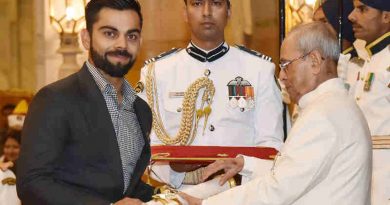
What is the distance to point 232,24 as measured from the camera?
9.15 meters

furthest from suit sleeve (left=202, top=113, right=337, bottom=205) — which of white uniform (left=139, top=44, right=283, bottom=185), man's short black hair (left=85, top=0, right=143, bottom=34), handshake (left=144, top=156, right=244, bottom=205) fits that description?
white uniform (left=139, top=44, right=283, bottom=185)

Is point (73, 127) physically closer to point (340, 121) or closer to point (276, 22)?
point (340, 121)

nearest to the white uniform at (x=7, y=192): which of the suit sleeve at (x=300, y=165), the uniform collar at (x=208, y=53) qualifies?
the uniform collar at (x=208, y=53)

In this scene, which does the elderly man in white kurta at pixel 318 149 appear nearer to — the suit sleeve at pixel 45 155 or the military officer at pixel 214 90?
the suit sleeve at pixel 45 155

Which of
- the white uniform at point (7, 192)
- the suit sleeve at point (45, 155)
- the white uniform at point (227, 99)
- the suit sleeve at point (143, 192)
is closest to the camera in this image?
the suit sleeve at point (45, 155)

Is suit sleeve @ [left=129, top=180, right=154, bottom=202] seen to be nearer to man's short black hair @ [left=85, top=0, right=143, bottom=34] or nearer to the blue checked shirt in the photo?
the blue checked shirt

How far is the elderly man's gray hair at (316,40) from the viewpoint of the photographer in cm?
406

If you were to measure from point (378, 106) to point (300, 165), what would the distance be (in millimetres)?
2122

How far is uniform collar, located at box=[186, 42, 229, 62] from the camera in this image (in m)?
5.29

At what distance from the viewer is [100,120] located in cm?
368

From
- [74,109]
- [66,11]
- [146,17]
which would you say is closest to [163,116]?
[74,109]

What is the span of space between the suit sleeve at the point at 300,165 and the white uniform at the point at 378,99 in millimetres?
1821

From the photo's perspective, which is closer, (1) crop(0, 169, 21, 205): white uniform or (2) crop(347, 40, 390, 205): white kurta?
(2) crop(347, 40, 390, 205): white kurta

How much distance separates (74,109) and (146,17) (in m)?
5.48
